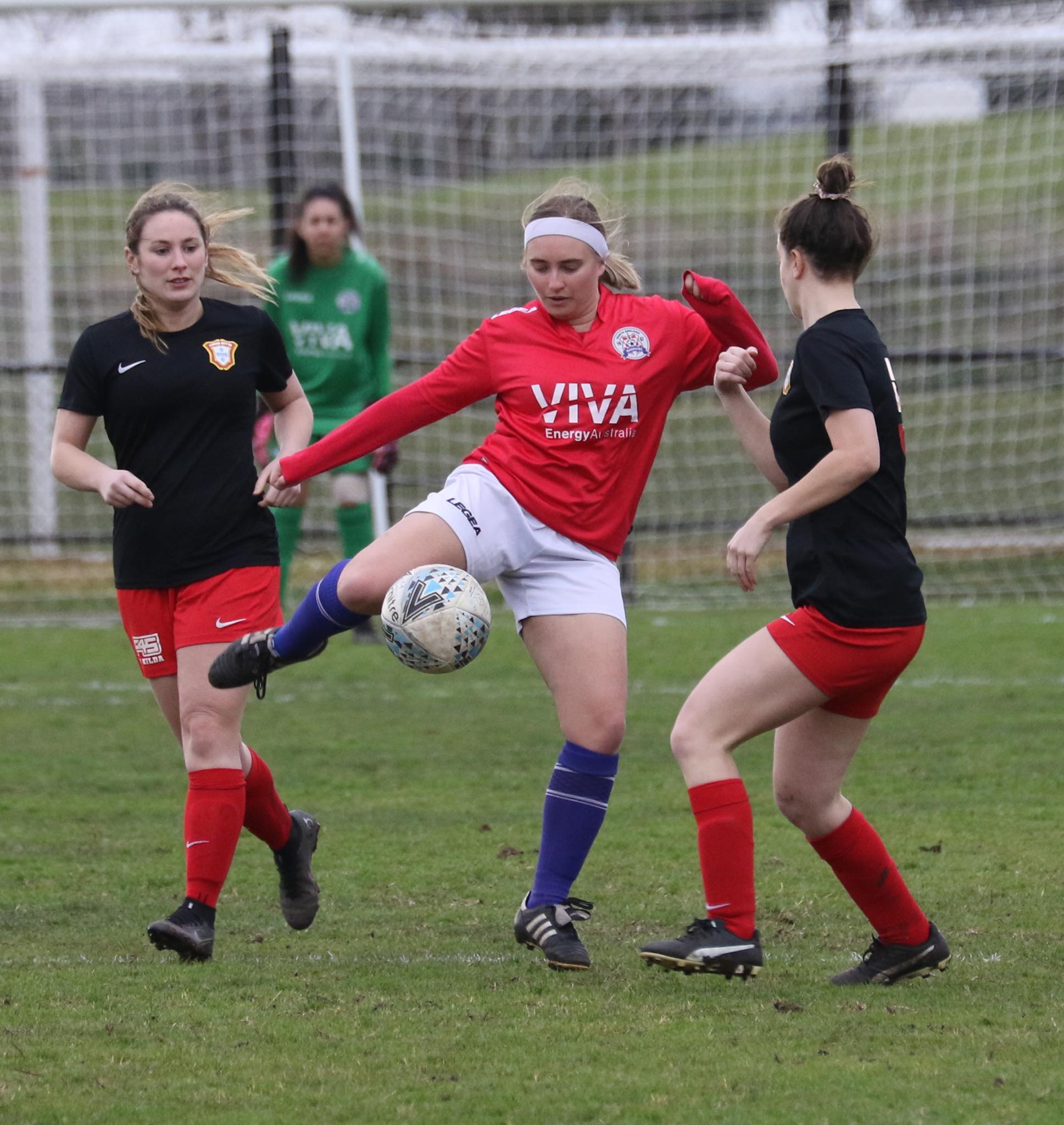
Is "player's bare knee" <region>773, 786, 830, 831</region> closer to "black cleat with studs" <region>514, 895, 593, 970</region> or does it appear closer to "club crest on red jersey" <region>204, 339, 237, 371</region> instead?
"black cleat with studs" <region>514, 895, 593, 970</region>

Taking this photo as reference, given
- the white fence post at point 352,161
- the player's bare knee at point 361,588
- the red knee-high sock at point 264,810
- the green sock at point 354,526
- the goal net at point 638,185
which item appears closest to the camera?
the player's bare knee at point 361,588

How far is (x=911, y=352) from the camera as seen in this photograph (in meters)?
11.4

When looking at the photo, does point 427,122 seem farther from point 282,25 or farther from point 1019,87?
point 1019,87

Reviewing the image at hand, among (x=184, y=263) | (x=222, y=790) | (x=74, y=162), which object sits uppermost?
(x=74, y=162)

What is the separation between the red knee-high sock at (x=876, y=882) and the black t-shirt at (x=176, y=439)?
1.75 metres

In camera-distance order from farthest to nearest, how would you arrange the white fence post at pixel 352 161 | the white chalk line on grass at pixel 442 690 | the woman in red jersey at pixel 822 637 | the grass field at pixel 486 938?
the white fence post at pixel 352 161 < the white chalk line on grass at pixel 442 690 < the woman in red jersey at pixel 822 637 < the grass field at pixel 486 938

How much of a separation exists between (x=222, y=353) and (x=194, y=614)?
73 cm

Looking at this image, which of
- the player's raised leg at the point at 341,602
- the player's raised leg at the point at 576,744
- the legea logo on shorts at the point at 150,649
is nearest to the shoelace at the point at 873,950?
the player's raised leg at the point at 576,744

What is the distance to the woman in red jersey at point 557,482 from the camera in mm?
4527

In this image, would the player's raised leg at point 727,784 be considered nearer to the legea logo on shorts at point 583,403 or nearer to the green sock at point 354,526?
the legea logo on shorts at point 583,403

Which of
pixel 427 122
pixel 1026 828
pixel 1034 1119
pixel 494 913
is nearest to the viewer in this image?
pixel 1034 1119

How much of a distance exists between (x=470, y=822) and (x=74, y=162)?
33.1ft

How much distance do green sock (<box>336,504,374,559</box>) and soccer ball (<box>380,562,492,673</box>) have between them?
5.41 meters

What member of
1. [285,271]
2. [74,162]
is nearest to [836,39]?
[285,271]
